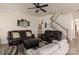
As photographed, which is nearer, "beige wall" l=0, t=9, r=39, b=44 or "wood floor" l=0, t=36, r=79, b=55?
"beige wall" l=0, t=9, r=39, b=44

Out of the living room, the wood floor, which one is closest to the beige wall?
the living room

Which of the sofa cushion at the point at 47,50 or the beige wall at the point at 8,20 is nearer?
the beige wall at the point at 8,20

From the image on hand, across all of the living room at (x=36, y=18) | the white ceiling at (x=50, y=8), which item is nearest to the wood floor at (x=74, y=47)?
the living room at (x=36, y=18)

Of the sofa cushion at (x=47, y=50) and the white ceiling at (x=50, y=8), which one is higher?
the white ceiling at (x=50, y=8)

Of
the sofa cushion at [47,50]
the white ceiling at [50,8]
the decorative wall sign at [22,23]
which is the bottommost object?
the sofa cushion at [47,50]

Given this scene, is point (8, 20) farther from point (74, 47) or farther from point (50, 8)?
point (74, 47)

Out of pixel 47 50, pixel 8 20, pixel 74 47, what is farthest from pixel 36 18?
pixel 74 47

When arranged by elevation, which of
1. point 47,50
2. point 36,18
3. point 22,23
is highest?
point 36,18

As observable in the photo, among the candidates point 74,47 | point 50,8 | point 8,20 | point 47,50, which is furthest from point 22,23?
point 74,47

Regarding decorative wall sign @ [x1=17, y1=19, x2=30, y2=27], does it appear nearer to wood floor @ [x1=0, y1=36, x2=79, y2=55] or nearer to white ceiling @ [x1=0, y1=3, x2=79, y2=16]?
white ceiling @ [x1=0, y1=3, x2=79, y2=16]

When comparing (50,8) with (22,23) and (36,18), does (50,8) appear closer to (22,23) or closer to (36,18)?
(36,18)

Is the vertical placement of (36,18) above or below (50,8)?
below

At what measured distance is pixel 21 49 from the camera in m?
2.41

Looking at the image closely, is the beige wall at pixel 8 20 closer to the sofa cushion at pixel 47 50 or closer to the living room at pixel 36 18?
the living room at pixel 36 18
